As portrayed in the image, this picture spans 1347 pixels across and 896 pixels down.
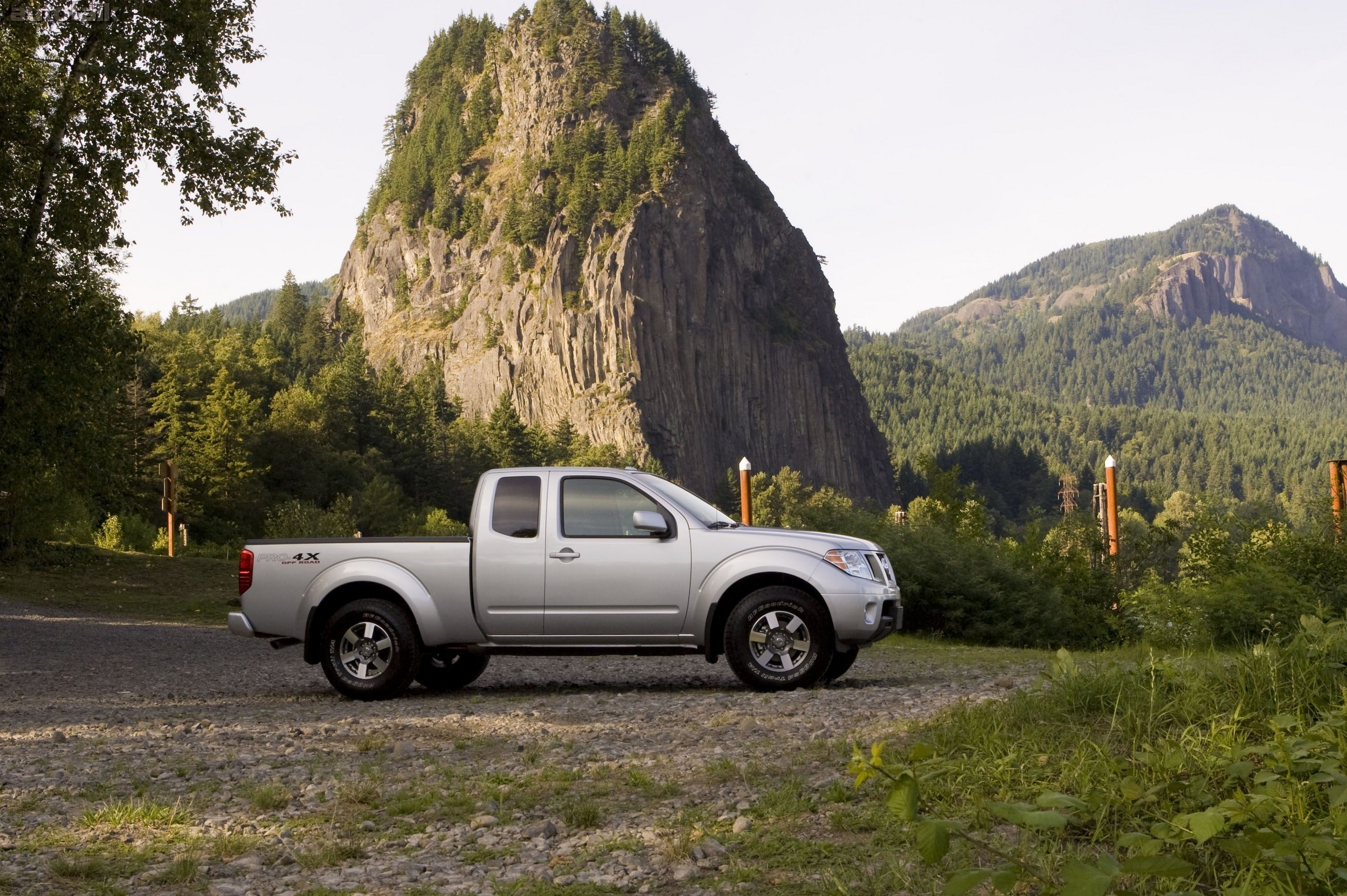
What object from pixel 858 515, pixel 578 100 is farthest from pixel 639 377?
pixel 858 515

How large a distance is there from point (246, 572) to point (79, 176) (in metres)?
11.4

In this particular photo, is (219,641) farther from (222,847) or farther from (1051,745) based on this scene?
(1051,745)

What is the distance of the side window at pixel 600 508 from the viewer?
10.6 meters

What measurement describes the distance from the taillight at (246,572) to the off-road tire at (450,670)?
1766 mm

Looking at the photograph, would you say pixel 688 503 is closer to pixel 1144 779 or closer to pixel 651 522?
pixel 651 522

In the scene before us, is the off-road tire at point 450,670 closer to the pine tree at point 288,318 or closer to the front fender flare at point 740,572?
the front fender flare at point 740,572

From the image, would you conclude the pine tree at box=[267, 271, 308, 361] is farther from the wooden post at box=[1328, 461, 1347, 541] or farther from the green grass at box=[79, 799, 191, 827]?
the green grass at box=[79, 799, 191, 827]

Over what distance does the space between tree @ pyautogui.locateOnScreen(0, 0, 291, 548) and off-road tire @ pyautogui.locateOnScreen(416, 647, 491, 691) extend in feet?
32.5

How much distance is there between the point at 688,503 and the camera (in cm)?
1098

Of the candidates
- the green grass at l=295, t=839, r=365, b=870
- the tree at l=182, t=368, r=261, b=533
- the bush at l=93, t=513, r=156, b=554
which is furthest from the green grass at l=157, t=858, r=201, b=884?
the tree at l=182, t=368, r=261, b=533

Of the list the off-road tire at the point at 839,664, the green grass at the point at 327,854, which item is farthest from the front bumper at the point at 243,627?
the green grass at the point at 327,854

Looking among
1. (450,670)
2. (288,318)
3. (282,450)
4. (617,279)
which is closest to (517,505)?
(450,670)

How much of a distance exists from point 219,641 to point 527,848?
47.6 feet

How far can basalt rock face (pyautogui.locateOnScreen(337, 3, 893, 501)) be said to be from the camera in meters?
158
